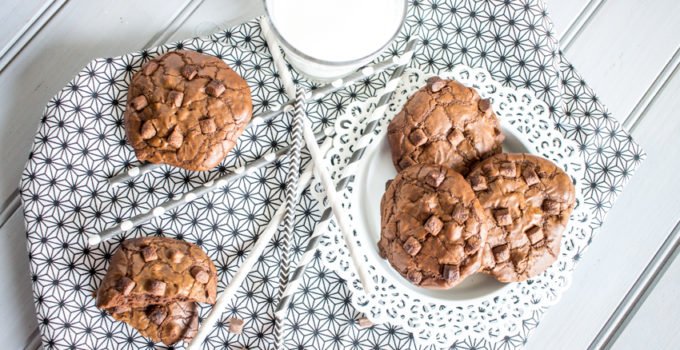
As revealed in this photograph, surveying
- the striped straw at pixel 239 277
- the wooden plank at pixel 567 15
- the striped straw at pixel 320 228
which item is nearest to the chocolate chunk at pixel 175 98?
the striped straw at pixel 239 277

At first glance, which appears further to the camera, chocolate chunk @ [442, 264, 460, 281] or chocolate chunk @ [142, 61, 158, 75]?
chocolate chunk @ [142, 61, 158, 75]

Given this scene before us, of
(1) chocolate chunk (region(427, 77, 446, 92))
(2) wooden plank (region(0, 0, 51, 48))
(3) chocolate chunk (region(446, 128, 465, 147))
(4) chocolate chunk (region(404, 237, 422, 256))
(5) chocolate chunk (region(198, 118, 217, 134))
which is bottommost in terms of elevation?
(2) wooden plank (region(0, 0, 51, 48))

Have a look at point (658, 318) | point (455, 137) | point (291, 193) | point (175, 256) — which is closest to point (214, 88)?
point (291, 193)

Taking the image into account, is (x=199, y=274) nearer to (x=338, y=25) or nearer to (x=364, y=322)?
(x=364, y=322)

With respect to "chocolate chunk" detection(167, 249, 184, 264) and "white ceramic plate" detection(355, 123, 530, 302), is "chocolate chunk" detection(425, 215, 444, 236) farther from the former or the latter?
"chocolate chunk" detection(167, 249, 184, 264)

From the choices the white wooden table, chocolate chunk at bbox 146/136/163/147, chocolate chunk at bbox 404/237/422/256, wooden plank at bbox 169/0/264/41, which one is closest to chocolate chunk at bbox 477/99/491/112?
chocolate chunk at bbox 404/237/422/256

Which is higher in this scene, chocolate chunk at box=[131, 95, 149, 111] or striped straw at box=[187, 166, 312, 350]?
chocolate chunk at box=[131, 95, 149, 111]

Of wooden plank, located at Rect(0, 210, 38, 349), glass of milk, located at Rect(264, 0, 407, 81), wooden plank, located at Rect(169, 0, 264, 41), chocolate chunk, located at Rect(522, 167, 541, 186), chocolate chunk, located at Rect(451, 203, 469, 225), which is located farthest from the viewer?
wooden plank, located at Rect(169, 0, 264, 41)
